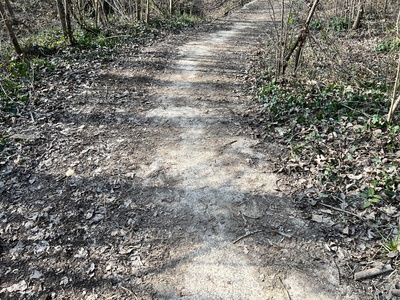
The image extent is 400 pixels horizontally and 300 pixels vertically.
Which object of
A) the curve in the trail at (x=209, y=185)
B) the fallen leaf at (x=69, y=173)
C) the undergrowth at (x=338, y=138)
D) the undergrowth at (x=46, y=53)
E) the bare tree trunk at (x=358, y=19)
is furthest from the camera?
the bare tree trunk at (x=358, y=19)

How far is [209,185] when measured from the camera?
464cm

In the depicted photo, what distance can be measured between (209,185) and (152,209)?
0.92 metres

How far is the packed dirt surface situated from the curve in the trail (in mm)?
16

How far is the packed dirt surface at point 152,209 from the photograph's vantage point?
338cm

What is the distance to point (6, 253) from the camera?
376cm

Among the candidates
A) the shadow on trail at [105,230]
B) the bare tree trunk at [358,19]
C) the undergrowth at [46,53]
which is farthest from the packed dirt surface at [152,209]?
the bare tree trunk at [358,19]

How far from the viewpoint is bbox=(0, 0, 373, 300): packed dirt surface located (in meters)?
3.38

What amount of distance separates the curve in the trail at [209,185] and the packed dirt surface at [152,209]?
2 cm

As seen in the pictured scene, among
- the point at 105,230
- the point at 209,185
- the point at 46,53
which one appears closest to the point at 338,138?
the point at 209,185

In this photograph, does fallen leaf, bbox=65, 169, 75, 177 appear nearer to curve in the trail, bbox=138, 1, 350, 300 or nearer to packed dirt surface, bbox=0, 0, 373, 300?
packed dirt surface, bbox=0, 0, 373, 300

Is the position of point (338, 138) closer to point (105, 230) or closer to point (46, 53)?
point (105, 230)

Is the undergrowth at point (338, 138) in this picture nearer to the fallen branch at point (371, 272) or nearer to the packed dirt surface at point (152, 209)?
the packed dirt surface at point (152, 209)

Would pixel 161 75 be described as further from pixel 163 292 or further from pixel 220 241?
pixel 163 292

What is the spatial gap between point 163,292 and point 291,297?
1.32m
